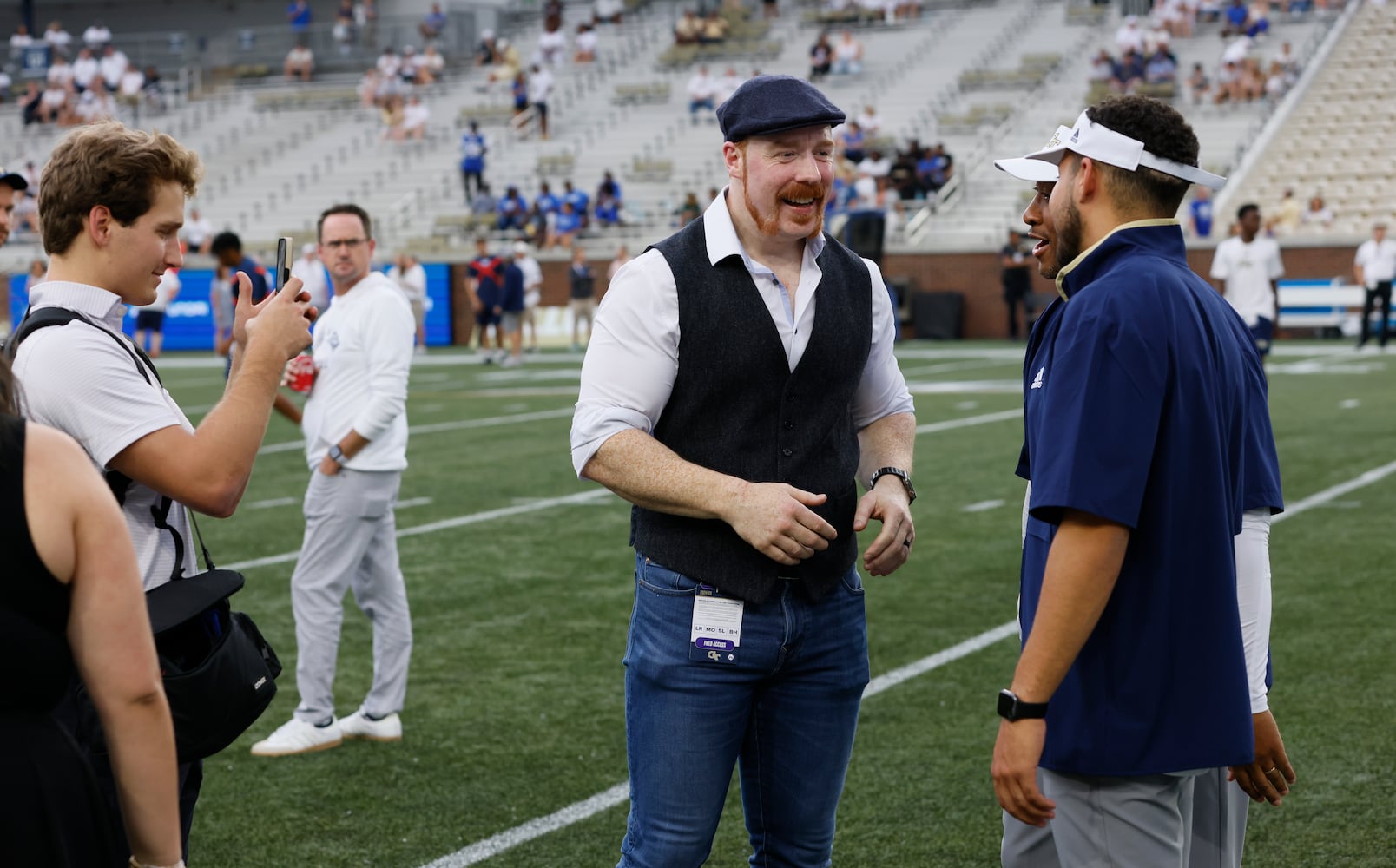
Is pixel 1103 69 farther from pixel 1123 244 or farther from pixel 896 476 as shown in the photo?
pixel 1123 244

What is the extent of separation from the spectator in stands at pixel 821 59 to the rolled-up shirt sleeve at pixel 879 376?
37.7 m

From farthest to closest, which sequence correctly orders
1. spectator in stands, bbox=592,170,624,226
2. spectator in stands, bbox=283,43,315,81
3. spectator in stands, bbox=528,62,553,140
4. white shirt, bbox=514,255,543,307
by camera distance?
spectator in stands, bbox=283,43,315,81 → spectator in stands, bbox=528,62,553,140 → spectator in stands, bbox=592,170,624,226 → white shirt, bbox=514,255,543,307

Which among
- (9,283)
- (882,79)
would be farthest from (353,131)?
(882,79)

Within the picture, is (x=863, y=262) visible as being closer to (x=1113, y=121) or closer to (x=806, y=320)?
(x=806, y=320)

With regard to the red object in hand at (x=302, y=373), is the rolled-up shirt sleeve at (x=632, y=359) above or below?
above

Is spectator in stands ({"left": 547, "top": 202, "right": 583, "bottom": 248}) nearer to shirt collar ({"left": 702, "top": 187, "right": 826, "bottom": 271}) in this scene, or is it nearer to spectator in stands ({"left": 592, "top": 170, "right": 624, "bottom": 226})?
spectator in stands ({"left": 592, "top": 170, "right": 624, "bottom": 226})

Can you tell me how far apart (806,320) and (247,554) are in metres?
7.74

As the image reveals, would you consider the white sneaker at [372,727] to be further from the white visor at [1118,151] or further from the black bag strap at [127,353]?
the white visor at [1118,151]

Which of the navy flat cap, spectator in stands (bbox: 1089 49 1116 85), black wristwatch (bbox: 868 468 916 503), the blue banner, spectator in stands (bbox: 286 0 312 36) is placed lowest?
the blue banner

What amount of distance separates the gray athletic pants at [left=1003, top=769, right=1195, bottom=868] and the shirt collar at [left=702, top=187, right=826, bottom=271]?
47.0 inches

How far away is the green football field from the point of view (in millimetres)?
5305

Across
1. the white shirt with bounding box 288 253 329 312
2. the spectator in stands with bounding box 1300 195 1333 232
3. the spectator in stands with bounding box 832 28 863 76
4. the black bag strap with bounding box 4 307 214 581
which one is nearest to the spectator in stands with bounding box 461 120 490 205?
the spectator in stands with bounding box 832 28 863 76

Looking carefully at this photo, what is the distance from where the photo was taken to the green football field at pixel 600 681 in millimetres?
5305

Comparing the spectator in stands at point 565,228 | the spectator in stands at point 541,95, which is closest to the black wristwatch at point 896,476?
the spectator in stands at point 565,228
